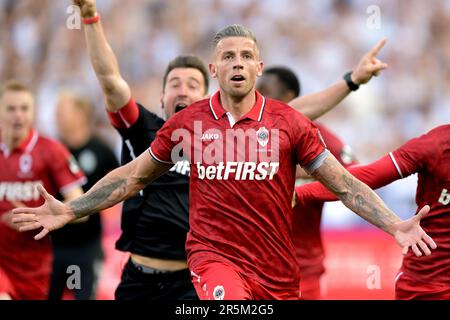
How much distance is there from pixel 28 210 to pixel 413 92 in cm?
984

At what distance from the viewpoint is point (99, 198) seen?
646 cm

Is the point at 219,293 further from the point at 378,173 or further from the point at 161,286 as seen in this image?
the point at 161,286

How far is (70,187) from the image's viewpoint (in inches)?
364

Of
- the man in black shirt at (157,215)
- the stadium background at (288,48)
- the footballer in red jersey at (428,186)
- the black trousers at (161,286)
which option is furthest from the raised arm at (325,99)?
the stadium background at (288,48)

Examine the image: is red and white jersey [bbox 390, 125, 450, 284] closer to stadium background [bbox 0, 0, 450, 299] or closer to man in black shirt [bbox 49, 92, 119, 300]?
man in black shirt [bbox 49, 92, 119, 300]

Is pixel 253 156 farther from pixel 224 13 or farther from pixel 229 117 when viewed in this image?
pixel 224 13

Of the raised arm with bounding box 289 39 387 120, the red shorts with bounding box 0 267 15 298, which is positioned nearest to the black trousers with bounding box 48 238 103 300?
the red shorts with bounding box 0 267 15 298

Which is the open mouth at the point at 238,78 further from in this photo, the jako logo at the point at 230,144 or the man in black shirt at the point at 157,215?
the man in black shirt at the point at 157,215

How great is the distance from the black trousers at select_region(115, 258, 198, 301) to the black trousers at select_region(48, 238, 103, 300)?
8.96 ft

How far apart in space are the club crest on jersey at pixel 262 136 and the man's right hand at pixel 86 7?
184cm

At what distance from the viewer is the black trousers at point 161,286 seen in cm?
767

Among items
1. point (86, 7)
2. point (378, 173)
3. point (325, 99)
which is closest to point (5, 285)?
point (86, 7)

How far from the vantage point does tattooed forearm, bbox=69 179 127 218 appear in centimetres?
643

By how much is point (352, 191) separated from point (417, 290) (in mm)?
1096
